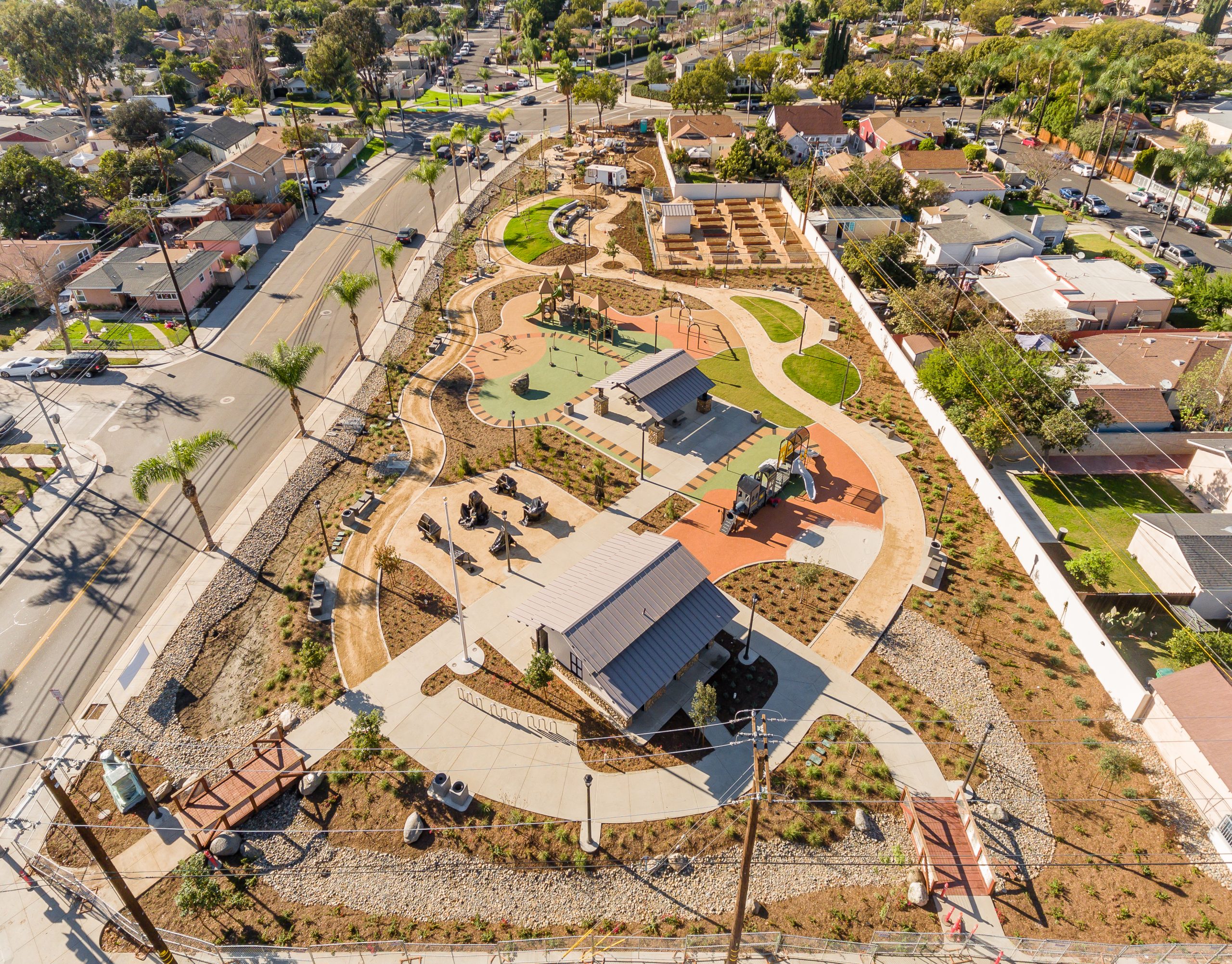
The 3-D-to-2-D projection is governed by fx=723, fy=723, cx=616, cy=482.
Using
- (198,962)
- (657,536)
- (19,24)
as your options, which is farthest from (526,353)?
(19,24)

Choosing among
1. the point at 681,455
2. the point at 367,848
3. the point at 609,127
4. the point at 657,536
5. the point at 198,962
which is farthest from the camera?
the point at 609,127

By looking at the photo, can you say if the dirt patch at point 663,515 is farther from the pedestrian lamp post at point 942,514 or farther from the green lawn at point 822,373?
the green lawn at point 822,373

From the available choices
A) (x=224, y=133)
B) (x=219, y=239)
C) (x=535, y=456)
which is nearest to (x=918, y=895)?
(x=535, y=456)

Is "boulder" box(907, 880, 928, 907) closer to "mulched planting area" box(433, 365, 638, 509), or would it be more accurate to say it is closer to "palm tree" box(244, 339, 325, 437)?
"mulched planting area" box(433, 365, 638, 509)

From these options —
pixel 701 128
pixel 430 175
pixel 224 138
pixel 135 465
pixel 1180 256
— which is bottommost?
pixel 135 465

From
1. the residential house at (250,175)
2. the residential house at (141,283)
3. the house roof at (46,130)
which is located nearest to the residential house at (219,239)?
the residential house at (141,283)

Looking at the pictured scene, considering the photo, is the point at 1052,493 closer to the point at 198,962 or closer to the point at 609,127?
the point at 198,962

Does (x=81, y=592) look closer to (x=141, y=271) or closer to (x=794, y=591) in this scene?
(x=141, y=271)
